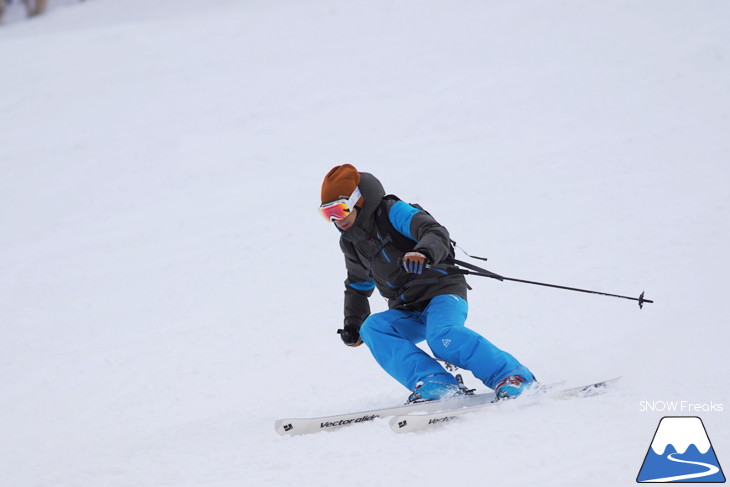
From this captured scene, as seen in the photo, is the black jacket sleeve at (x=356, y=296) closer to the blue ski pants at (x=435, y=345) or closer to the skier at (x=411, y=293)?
the skier at (x=411, y=293)

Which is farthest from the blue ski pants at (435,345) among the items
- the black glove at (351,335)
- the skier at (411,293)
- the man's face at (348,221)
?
the man's face at (348,221)

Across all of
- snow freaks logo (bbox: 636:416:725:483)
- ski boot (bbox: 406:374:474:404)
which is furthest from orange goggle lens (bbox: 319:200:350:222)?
snow freaks logo (bbox: 636:416:725:483)

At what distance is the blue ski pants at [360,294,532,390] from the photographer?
3943mm

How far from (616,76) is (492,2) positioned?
15.5 ft

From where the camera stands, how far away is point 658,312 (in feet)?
19.2

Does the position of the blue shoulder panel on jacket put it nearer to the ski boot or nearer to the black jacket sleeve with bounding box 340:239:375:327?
the black jacket sleeve with bounding box 340:239:375:327

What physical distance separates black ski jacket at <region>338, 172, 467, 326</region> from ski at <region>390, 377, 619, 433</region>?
75cm

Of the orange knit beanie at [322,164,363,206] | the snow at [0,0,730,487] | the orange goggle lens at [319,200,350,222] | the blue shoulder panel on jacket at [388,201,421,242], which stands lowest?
the snow at [0,0,730,487]

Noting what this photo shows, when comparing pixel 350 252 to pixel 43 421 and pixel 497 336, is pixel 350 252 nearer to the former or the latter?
pixel 497 336

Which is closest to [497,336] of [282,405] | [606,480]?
[282,405]

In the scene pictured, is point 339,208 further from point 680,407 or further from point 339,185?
point 680,407

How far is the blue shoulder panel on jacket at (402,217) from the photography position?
4148mm

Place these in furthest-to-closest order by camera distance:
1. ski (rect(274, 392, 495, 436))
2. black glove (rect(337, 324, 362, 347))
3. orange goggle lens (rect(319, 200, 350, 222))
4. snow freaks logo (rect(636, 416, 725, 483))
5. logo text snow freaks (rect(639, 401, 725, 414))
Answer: black glove (rect(337, 324, 362, 347)), orange goggle lens (rect(319, 200, 350, 222)), ski (rect(274, 392, 495, 436)), logo text snow freaks (rect(639, 401, 725, 414)), snow freaks logo (rect(636, 416, 725, 483))

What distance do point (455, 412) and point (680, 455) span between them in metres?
1.05
